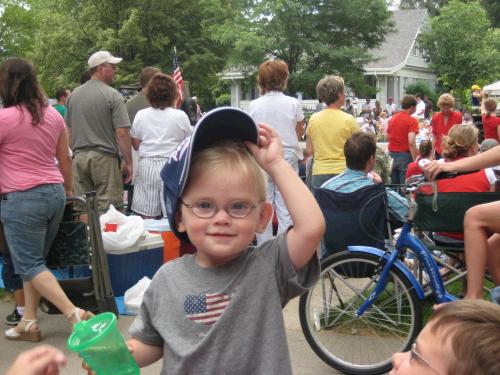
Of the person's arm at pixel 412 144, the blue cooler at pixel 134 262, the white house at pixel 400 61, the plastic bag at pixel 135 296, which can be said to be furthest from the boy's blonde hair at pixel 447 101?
the white house at pixel 400 61

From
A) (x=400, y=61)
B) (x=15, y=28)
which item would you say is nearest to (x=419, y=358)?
(x=400, y=61)

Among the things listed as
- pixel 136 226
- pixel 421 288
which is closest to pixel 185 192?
pixel 421 288

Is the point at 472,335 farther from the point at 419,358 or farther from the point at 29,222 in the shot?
the point at 29,222

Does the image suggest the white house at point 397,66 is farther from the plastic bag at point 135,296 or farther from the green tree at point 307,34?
the plastic bag at point 135,296

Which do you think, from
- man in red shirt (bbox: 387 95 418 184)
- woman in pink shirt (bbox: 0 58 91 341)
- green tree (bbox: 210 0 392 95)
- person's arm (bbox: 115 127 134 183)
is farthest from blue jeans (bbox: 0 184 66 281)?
green tree (bbox: 210 0 392 95)

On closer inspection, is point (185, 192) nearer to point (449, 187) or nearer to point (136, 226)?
point (449, 187)

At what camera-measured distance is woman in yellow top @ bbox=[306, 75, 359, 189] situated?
6.19m

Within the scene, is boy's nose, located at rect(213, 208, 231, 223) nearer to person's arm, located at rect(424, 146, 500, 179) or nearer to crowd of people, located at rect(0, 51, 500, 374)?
crowd of people, located at rect(0, 51, 500, 374)

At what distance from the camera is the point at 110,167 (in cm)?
630

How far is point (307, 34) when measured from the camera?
108ft

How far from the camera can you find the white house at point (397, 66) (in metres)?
43.3

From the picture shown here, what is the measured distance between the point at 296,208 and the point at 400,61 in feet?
150

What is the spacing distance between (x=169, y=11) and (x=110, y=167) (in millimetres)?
30108

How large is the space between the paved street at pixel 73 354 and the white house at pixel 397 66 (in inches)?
1432
